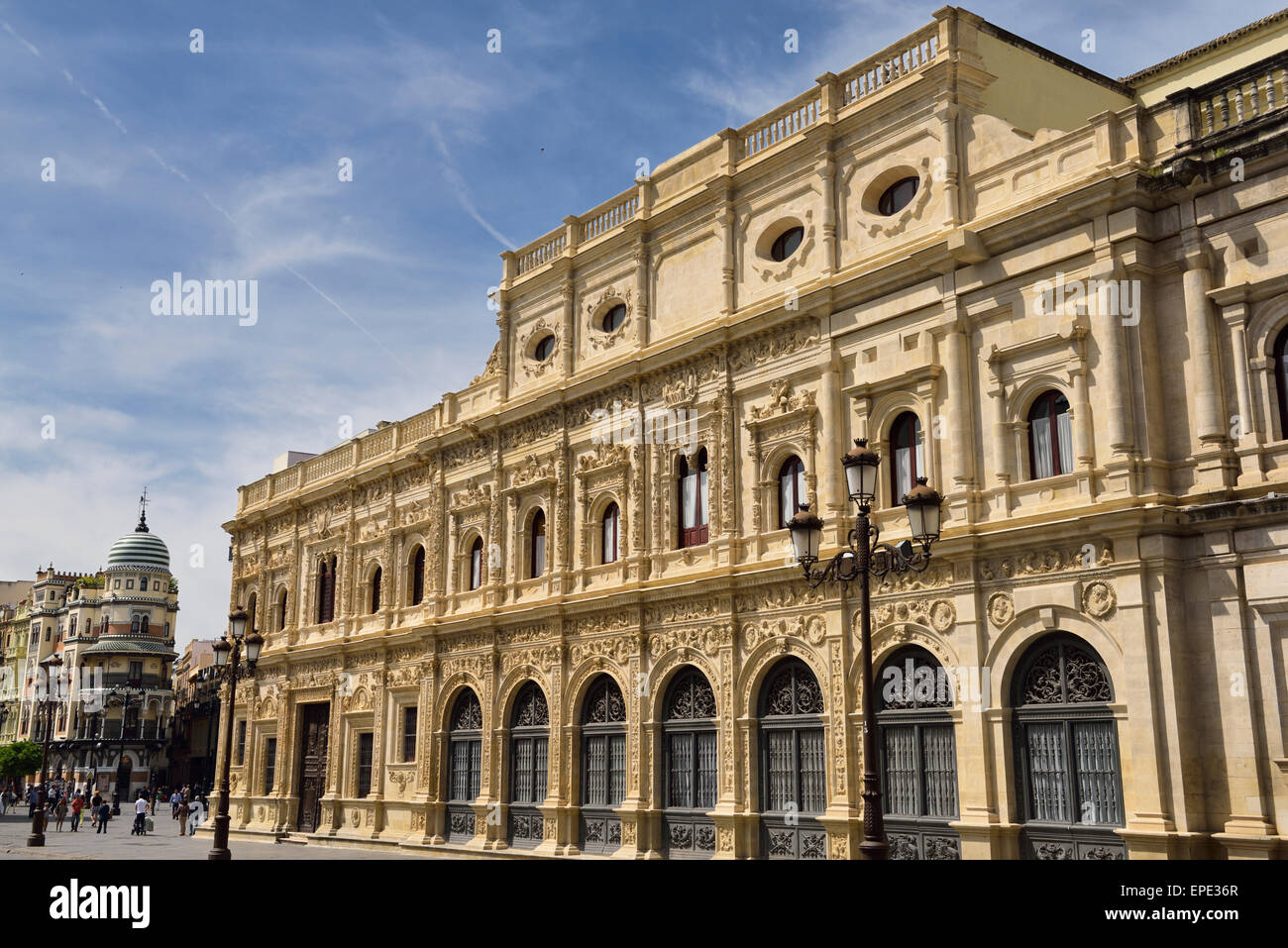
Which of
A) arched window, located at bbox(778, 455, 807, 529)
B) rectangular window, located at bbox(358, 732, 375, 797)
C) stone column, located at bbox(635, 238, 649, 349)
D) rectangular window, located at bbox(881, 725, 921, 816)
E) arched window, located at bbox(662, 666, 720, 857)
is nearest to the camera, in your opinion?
rectangular window, located at bbox(881, 725, 921, 816)

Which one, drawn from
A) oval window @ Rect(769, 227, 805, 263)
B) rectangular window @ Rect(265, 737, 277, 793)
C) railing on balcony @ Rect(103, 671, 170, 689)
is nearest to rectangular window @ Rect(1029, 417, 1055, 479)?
oval window @ Rect(769, 227, 805, 263)

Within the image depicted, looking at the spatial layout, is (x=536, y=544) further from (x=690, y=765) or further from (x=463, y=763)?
(x=690, y=765)

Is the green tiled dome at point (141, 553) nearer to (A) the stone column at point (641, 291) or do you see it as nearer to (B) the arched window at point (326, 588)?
A: (B) the arched window at point (326, 588)

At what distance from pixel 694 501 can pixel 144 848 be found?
1857 cm

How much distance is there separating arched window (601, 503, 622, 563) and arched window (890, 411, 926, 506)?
7055mm

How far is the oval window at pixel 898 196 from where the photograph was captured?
66.5 ft

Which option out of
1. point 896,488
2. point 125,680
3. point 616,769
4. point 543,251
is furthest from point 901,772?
point 125,680

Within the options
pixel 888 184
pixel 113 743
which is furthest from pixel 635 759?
pixel 113 743

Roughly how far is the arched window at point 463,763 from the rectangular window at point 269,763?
10022mm

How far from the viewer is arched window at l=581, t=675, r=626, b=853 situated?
77.4ft

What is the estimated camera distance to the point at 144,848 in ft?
103

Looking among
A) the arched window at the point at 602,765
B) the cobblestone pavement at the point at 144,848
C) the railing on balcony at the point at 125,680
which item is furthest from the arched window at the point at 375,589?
the railing on balcony at the point at 125,680

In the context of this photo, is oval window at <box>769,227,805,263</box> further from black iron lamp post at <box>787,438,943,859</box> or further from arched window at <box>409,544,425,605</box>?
arched window at <box>409,544,425,605</box>
